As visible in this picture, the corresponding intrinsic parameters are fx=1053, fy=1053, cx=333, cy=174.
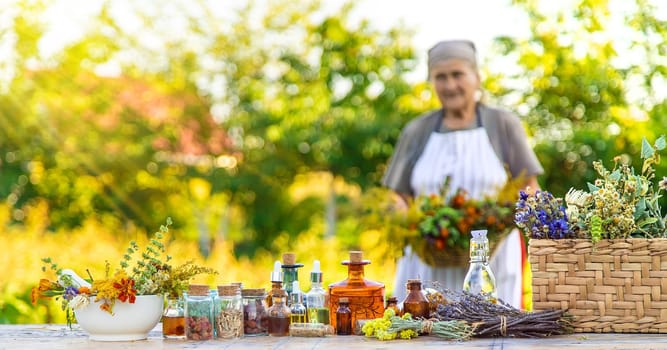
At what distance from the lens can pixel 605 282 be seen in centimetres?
280

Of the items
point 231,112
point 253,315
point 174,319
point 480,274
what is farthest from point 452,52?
point 231,112

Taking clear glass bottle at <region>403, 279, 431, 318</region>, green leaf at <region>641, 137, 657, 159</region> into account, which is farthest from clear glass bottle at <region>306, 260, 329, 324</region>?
green leaf at <region>641, 137, 657, 159</region>

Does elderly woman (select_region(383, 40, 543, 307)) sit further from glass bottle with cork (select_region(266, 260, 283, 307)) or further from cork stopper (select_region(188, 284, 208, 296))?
cork stopper (select_region(188, 284, 208, 296))

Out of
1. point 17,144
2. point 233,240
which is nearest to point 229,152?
point 233,240

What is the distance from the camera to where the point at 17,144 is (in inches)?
408

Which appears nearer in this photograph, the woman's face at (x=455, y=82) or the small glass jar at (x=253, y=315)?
the small glass jar at (x=253, y=315)

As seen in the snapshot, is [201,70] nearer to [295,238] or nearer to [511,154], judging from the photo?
[295,238]

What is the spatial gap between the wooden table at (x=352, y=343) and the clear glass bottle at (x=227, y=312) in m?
0.04

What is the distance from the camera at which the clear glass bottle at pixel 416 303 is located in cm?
291

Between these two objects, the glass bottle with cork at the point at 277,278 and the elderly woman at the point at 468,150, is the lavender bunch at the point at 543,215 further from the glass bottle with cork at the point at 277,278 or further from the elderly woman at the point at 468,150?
the elderly woman at the point at 468,150

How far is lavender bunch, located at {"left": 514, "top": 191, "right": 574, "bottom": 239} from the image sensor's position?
111 inches

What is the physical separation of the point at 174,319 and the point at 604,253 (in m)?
1.18

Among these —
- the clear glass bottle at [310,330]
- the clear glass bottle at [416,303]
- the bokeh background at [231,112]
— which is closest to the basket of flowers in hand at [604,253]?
the clear glass bottle at [416,303]

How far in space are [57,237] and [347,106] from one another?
9.71ft
